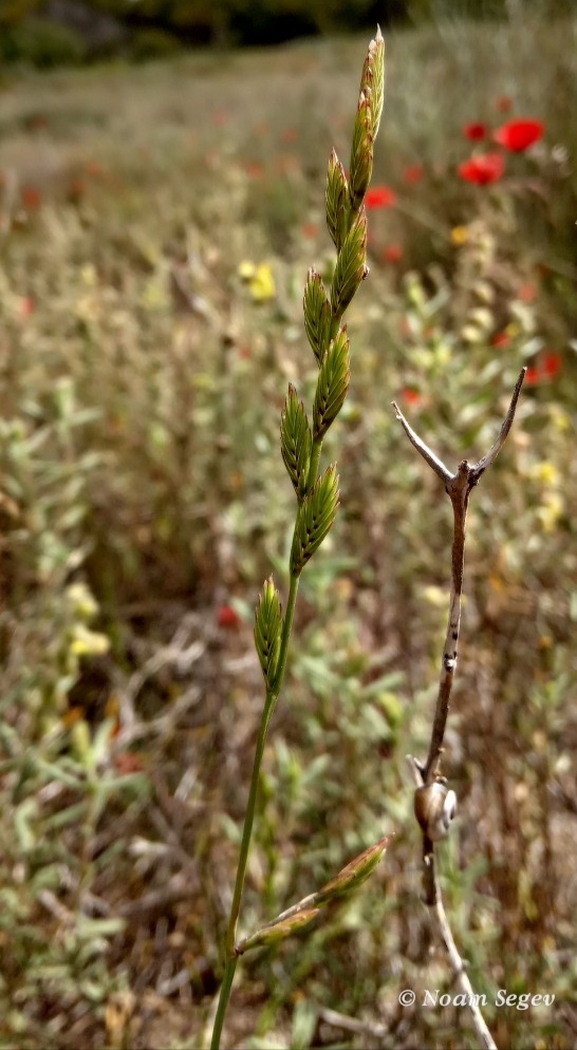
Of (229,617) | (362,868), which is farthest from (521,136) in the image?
(362,868)

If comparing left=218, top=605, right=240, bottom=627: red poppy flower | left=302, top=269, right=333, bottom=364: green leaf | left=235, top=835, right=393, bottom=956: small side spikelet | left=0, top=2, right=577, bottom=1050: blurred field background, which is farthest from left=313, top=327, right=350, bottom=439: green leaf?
left=218, top=605, right=240, bottom=627: red poppy flower

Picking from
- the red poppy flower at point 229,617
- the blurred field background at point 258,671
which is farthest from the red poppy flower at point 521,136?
the red poppy flower at point 229,617

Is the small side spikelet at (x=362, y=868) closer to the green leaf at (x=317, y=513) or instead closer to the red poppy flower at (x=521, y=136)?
the green leaf at (x=317, y=513)

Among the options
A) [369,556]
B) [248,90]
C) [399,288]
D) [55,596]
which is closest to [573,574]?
[369,556]

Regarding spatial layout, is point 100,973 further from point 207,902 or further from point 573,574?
point 573,574

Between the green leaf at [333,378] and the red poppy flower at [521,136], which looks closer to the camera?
the green leaf at [333,378]

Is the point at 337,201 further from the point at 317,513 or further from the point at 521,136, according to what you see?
the point at 521,136
